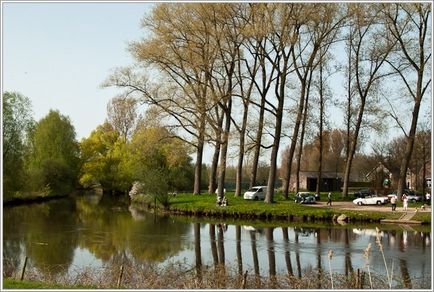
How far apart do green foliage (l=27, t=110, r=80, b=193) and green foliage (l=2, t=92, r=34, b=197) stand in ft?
15.8

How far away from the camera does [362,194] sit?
4962 cm

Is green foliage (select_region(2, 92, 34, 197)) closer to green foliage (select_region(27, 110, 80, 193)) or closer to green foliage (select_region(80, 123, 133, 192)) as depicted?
green foliage (select_region(27, 110, 80, 193))

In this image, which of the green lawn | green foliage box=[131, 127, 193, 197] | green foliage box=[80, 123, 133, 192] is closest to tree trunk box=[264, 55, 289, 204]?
the green lawn

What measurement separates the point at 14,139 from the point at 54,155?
14355mm

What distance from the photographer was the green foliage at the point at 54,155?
5812 cm

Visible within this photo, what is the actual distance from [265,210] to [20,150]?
23352 mm

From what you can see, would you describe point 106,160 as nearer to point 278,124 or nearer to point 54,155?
point 54,155

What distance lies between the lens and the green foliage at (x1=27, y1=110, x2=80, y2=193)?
58125 millimetres

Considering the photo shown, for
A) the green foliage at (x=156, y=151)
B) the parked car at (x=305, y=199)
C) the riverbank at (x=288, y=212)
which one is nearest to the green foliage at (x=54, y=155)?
the green foliage at (x=156, y=151)

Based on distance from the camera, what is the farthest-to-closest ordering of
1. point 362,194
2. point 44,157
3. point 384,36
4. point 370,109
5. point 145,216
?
point 44,157 → point 362,194 → point 370,109 → point 384,36 → point 145,216

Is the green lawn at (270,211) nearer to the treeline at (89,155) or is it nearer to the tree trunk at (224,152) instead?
the tree trunk at (224,152)

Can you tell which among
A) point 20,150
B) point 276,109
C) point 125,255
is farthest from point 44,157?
point 125,255

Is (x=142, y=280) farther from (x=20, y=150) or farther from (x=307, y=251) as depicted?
(x=20, y=150)

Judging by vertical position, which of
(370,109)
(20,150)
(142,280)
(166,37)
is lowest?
(142,280)
